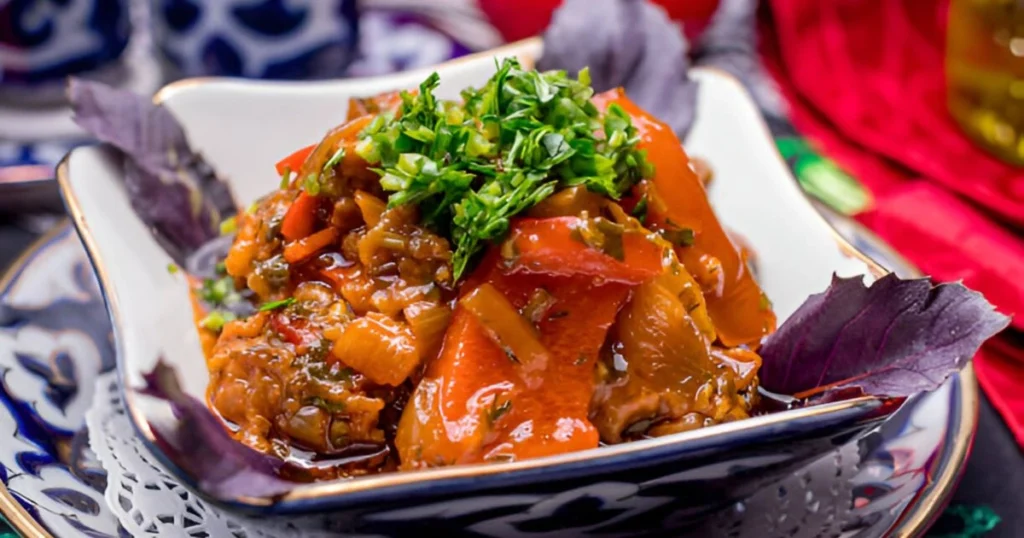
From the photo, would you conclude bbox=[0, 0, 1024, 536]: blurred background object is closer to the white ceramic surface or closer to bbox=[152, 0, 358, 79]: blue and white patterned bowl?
bbox=[152, 0, 358, 79]: blue and white patterned bowl

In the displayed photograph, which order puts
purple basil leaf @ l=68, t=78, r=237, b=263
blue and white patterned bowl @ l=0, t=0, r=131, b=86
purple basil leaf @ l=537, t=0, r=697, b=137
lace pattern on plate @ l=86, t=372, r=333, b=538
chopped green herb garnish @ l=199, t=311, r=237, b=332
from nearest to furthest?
lace pattern on plate @ l=86, t=372, r=333, b=538 < chopped green herb garnish @ l=199, t=311, r=237, b=332 < purple basil leaf @ l=68, t=78, r=237, b=263 < purple basil leaf @ l=537, t=0, r=697, b=137 < blue and white patterned bowl @ l=0, t=0, r=131, b=86

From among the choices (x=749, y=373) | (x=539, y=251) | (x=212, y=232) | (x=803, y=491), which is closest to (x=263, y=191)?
(x=212, y=232)

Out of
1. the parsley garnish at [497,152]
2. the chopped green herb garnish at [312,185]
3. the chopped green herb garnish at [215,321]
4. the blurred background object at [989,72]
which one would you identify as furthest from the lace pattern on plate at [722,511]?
the blurred background object at [989,72]

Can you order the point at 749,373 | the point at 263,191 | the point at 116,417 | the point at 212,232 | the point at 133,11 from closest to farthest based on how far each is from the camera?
the point at 749,373 → the point at 116,417 → the point at 212,232 → the point at 263,191 → the point at 133,11

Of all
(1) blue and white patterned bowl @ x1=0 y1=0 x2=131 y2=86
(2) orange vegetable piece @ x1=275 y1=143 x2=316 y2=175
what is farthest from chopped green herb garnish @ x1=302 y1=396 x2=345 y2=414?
(1) blue and white patterned bowl @ x1=0 y1=0 x2=131 y2=86

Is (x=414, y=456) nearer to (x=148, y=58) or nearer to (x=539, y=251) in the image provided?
(x=539, y=251)

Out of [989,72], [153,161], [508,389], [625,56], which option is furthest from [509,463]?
[989,72]

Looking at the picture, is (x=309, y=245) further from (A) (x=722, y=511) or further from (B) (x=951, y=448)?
(B) (x=951, y=448)

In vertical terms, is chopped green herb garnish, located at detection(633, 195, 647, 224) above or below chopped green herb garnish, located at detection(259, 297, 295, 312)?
above
